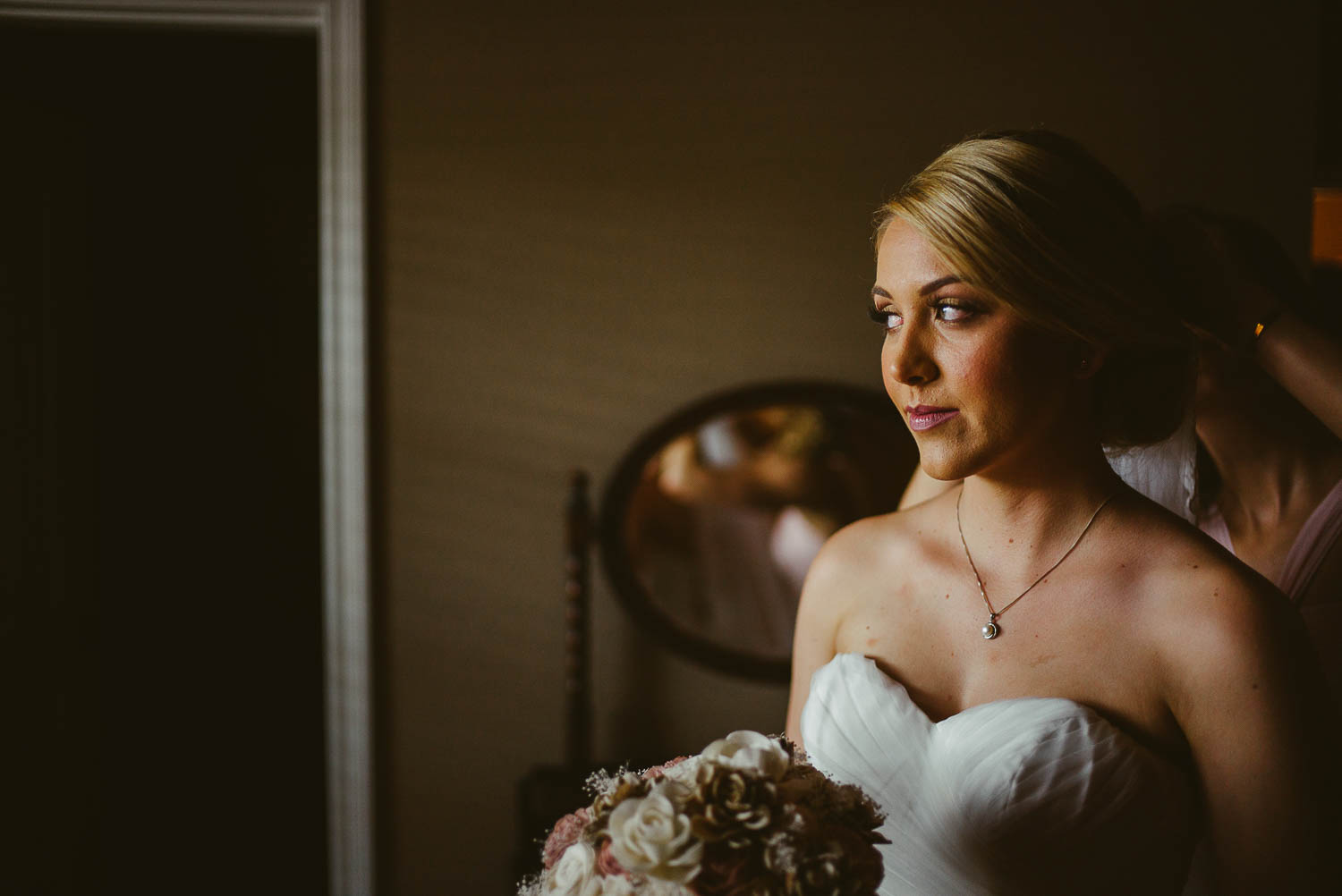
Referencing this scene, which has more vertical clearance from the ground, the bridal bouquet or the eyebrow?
the eyebrow

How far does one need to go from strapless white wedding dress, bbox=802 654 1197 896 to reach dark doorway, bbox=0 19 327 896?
9.34ft

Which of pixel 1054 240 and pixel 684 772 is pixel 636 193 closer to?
pixel 1054 240

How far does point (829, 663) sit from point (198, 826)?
10.7ft

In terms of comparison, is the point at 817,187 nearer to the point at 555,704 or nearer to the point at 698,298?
the point at 698,298

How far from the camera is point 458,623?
273 cm

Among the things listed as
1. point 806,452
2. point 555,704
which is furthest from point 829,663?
point 555,704

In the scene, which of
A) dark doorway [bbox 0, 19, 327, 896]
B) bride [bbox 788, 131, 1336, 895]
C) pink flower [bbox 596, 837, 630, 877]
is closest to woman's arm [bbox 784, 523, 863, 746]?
bride [bbox 788, 131, 1336, 895]

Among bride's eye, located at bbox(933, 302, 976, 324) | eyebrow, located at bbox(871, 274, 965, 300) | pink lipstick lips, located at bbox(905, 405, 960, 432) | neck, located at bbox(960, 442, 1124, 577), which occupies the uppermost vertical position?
eyebrow, located at bbox(871, 274, 965, 300)

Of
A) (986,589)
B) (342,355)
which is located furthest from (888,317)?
(342,355)

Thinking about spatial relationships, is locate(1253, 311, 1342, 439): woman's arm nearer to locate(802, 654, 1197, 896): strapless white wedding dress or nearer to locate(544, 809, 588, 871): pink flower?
locate(802, 654, 1197, 896): strapless white wedding dress

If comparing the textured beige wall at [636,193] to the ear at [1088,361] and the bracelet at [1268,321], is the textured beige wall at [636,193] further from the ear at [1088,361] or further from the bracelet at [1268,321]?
the ear at [1088,361]

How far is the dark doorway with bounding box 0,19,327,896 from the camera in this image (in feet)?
10.5

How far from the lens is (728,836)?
0.83 metres

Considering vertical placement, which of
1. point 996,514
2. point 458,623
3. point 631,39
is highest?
point 631,39
